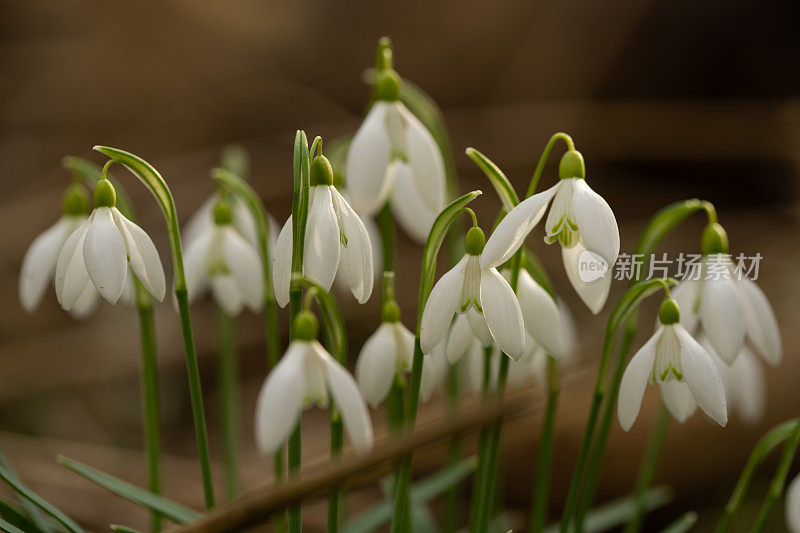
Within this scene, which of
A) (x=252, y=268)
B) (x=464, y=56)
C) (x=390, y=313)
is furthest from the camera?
(x=464, y=56)

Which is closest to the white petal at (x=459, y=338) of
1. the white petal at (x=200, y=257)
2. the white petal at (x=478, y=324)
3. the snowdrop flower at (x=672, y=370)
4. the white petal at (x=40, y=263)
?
the white petal at (x=478, y=324)

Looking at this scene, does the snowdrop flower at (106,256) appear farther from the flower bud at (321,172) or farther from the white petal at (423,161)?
the white petal at (423,161)

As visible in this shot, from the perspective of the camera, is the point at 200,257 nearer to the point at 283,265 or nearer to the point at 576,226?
the point at 283,265

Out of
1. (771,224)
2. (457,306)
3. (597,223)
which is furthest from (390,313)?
(771,224)

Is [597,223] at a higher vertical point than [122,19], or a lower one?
lower

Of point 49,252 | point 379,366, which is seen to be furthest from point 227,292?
point 379,366

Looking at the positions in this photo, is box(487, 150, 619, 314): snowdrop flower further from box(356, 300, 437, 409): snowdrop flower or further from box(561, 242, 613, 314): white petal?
box(356, 300, 437, 409): snowdrop flower

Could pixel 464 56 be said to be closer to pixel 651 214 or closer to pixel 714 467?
pixel 651 214
